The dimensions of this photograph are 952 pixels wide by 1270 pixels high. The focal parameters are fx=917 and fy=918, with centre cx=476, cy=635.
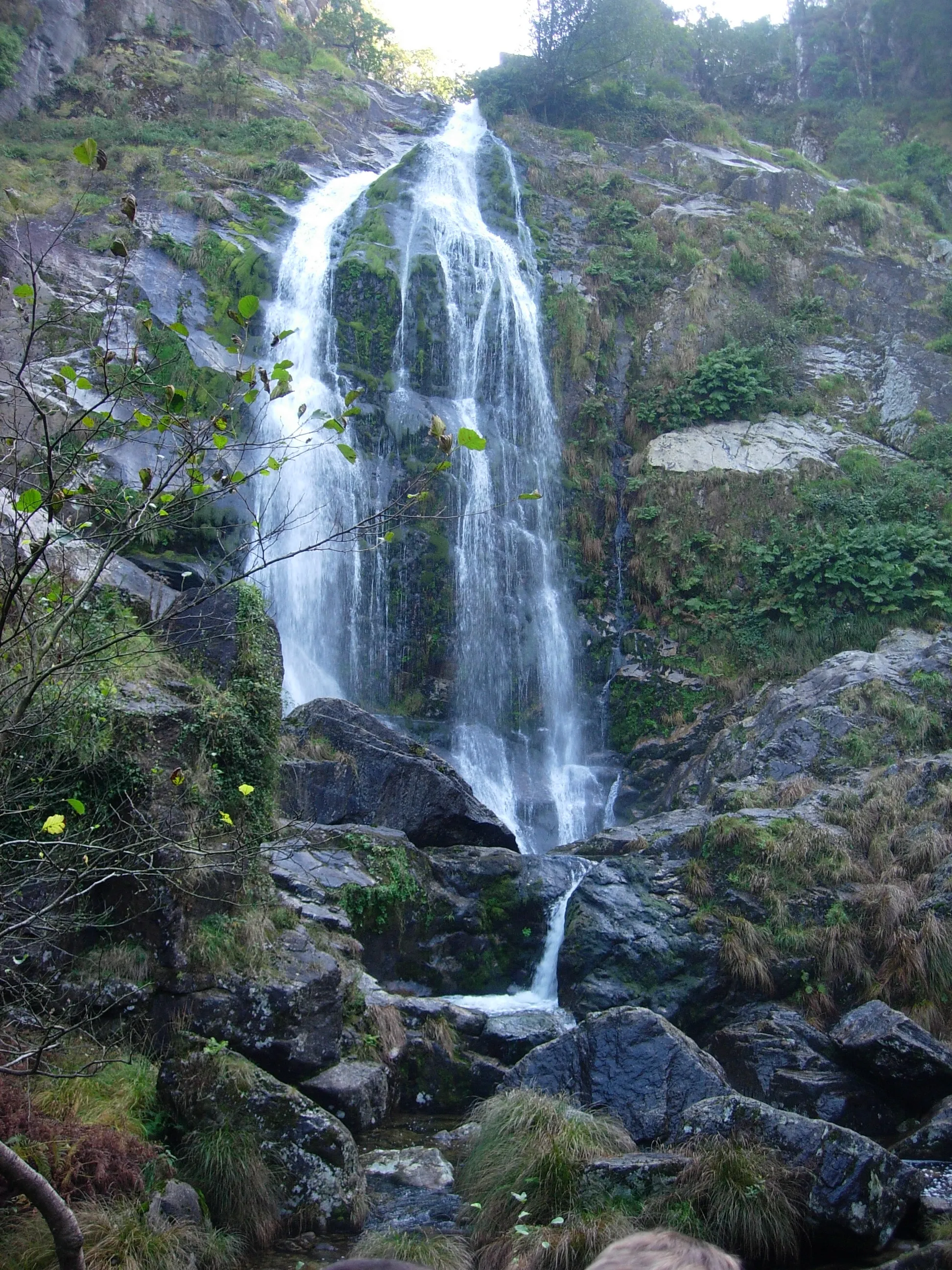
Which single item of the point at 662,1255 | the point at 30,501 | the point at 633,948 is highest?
the point at 30,501

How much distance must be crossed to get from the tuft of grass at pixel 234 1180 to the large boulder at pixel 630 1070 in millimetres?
2001

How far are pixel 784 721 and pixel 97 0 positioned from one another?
24816 mm

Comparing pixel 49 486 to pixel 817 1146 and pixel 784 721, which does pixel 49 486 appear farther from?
pixel 784 721

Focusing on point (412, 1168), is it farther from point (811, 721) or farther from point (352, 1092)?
point (811, 721)

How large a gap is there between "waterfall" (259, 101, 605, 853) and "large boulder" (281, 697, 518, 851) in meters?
2.55

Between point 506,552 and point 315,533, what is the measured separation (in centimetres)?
347

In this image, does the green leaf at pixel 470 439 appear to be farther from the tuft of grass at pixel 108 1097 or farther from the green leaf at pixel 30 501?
the tuft of grass at pixel 108 1097

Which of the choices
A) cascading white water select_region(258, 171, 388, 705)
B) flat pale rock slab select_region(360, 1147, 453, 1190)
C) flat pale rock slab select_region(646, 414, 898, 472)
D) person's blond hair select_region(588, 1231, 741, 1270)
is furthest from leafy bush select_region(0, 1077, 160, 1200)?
flat pale rock slab select_region(646, 414, 898, 472)

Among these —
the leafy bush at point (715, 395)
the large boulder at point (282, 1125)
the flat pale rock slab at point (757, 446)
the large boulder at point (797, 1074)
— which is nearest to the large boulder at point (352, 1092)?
the large boulder at point (282, 1125)

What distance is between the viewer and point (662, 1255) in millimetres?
1790

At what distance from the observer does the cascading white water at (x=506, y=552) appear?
14570 mm

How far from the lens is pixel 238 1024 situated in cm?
622

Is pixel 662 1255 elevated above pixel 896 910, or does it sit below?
above

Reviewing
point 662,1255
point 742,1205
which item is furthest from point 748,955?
point 662,1255
